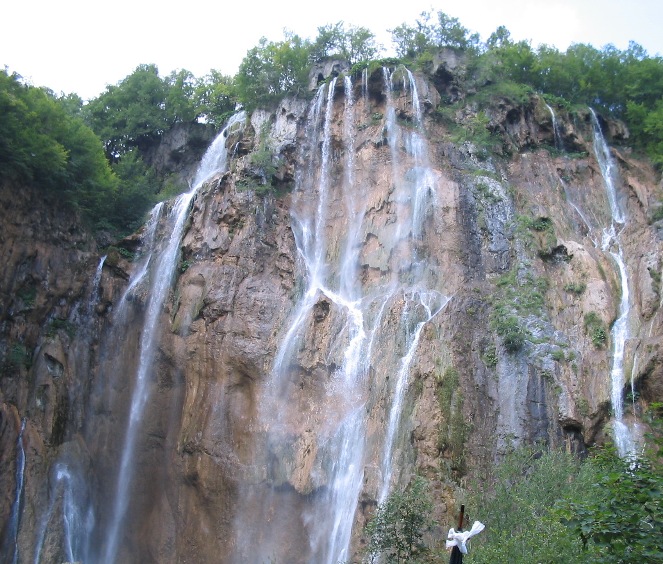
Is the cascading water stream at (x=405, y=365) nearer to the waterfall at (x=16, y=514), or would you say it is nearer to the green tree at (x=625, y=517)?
the green tree at (x=625, y=517)

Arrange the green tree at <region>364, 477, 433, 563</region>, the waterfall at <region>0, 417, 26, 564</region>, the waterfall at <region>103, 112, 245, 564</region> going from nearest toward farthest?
the green tree at <region>364, 477, 433, 563</region> → the waterfall at <region>0, 417, 26, 564</region> → the waterfall at <region>103, 112, 245, 564</region>

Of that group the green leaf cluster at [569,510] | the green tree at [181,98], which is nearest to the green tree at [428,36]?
the green tree at [181,98]

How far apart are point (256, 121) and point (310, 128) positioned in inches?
153

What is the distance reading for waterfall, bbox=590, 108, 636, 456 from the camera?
1977 cm

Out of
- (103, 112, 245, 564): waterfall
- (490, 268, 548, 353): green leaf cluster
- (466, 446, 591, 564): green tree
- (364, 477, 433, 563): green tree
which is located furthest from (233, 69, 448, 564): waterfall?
(103, 112, 245, 564): waterfall

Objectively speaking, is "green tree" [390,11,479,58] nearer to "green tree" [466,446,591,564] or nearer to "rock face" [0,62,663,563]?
"rock face" [0,62,663,563]

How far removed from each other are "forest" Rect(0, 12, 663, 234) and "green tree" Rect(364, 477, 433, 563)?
21966 millimetres

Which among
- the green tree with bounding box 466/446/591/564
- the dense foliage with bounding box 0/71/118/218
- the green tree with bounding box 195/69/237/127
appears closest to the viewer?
the green tree with bounding box 466/446/591/564

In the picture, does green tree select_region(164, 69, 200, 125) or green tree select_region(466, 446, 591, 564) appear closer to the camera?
green tree select_region(466, 446, 591, 564)

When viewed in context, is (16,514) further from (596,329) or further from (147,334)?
(596,329)

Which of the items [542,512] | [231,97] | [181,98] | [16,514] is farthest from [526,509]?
[181,98]

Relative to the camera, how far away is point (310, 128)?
1373 inches

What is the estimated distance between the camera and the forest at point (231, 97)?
2947 cm

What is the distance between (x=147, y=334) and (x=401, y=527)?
53.9ft
